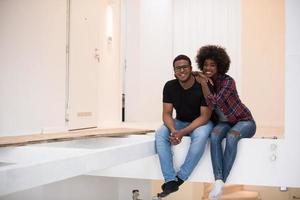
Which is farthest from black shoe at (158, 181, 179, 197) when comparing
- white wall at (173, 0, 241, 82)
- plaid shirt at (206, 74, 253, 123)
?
white wall at (173, 0, 241, 82)

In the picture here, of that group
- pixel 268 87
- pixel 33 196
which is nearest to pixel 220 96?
pixel 33 196

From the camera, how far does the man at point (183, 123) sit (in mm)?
3553

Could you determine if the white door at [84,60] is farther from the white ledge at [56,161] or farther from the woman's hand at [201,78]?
the woman's hand at [201,78]

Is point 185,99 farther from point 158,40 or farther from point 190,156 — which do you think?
point 158,40

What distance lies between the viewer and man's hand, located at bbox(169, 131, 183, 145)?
11.8 feet

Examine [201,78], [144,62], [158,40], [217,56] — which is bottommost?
[201,78]

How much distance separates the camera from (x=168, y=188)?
342cm

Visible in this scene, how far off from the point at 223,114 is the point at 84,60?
9.53 ft

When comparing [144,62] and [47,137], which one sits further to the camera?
[144,62]

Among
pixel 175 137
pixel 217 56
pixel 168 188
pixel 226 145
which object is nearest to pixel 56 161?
pixel 168 188

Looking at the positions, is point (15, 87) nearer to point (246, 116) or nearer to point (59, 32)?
point (59, 32)

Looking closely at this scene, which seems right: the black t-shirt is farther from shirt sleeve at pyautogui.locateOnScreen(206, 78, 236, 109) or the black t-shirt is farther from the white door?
the white door

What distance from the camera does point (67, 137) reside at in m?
3.92

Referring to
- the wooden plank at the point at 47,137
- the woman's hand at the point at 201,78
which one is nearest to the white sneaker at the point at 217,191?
the woman's hand at the point at 201,78
